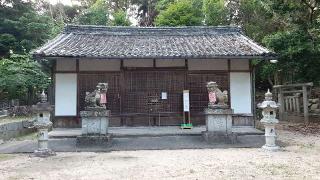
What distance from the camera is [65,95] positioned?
15656 mm

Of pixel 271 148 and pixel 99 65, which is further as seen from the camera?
pixel 99 65

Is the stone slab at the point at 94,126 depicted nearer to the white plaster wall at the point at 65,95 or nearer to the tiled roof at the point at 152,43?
the tiled roof at the point at 152,43

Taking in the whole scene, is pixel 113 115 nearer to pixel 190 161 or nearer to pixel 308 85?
pixel 190 161

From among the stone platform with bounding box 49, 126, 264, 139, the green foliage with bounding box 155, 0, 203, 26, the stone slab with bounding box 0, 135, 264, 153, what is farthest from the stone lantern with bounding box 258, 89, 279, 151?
the green foliage with bounding box 155, 0, 203, 26

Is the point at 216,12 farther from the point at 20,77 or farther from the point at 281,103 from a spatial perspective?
the point at 20,77

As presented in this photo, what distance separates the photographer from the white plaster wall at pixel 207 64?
16094 mm

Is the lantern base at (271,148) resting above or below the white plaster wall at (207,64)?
below

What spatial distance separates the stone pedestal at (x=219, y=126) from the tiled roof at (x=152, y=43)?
106 inches

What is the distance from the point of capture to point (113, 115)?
15820mm

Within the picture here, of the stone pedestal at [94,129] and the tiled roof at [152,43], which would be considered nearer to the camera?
the stone pedestal at [94,129]

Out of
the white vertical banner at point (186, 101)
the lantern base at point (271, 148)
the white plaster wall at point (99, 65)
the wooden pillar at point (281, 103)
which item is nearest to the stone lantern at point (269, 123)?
the lantern base at point (271, 148)

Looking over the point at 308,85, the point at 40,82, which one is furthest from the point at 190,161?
the point at 40,82

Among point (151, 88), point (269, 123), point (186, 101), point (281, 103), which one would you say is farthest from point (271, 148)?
point (281, 103)

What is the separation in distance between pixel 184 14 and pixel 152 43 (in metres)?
14.2
